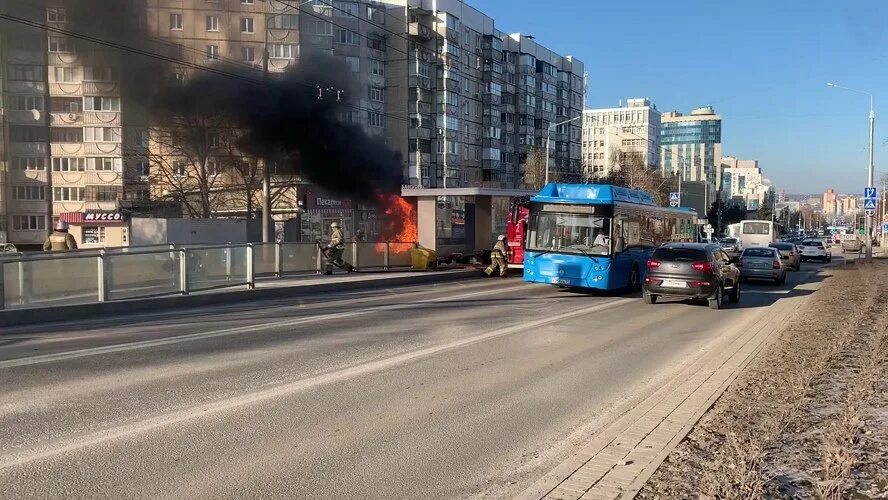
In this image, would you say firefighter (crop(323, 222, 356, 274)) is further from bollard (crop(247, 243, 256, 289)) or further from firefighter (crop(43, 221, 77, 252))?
firefighter (crop(43, 221, 77, 252))

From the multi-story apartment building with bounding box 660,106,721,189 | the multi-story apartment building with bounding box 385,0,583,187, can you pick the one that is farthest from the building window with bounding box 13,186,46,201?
the multi-story apartment building with bounding box 660,106,721,189

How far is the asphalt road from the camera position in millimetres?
4375

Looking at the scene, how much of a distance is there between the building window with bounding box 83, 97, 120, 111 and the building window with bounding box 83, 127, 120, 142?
188 centimetres

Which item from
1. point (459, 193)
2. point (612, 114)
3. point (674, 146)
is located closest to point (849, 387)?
point (459, 193)

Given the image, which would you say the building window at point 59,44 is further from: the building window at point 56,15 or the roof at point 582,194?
the roof at point 582,194

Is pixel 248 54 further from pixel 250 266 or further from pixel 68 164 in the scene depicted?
pixel 68 164

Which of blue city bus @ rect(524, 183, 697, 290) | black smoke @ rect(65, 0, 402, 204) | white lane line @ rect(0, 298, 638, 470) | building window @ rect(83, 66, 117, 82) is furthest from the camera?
building window @ rect(83, 66, 117, 82)

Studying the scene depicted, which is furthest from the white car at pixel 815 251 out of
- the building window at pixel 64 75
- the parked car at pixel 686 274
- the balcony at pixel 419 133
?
the building window at pixel 64 75

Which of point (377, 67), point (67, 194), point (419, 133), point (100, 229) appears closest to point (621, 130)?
point (419, 133)

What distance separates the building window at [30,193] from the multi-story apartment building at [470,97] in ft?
89.8

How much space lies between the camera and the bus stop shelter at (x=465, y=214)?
79.7 feet

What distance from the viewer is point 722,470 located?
169 inches

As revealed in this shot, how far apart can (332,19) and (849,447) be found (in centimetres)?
4632

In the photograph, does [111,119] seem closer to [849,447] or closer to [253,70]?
[253,70]
